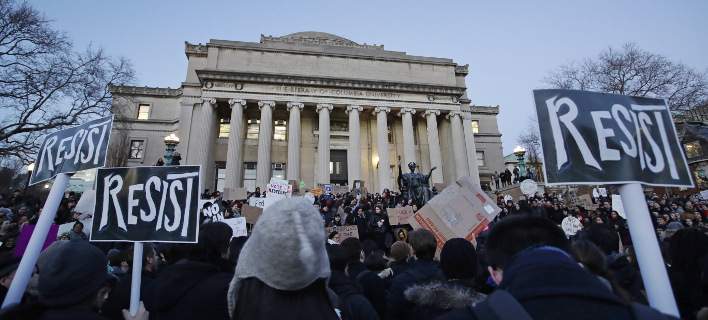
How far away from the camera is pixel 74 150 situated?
12.1 feet

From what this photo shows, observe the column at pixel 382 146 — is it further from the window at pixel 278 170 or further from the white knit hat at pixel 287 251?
the white knit hat at pixel 287 251

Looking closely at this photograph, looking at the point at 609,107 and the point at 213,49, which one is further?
the point at 213,49

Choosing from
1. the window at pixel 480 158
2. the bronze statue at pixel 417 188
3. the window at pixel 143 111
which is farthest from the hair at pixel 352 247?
the window at pixel 480 158

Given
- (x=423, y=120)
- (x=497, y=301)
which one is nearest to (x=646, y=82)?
(x=423, y=120)

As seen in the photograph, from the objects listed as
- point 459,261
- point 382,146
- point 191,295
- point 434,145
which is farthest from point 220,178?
point 459,261

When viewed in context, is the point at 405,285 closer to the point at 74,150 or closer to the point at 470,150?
the point at 74,150

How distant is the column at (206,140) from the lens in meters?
25.9

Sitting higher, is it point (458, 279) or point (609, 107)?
point (609, 107)

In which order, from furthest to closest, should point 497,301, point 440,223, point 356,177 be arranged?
point 356,177 → point 440,223 → point 497,301

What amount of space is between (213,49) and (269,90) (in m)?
6.87

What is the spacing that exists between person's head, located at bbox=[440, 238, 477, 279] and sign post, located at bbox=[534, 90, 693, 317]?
0.80m

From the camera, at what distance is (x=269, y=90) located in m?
28.9

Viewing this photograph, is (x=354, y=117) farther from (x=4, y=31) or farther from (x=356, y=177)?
(x=4, y=31)

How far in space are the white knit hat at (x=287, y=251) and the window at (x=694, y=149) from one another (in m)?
48.9
